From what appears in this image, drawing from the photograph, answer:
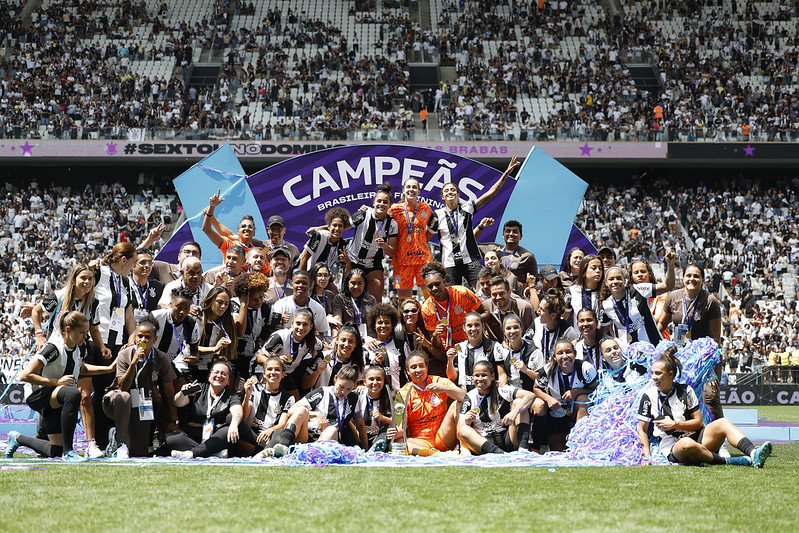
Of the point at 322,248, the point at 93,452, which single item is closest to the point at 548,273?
the point at 322,248

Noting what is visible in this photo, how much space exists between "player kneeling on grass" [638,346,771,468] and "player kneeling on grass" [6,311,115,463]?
4.22 m

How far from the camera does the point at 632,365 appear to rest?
7352 millimetres

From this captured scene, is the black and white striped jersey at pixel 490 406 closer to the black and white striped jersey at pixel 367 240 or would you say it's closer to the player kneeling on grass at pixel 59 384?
the black and white striped jersey at pixel 367 240

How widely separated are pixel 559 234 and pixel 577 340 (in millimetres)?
4006

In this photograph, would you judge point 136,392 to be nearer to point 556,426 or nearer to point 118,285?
point 118,285

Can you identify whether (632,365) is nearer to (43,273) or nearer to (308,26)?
(43,273)

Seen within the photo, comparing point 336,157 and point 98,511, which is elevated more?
point 336,157

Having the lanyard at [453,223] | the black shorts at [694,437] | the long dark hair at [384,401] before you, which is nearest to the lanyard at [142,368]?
the long dark hair at [384,401]

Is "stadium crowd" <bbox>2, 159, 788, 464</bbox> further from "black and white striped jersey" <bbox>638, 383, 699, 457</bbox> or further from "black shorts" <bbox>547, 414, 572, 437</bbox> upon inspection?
"black and white striped jersey" <bbox>638, 383, 699, 457</bbox>

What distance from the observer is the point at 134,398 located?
6.91 m

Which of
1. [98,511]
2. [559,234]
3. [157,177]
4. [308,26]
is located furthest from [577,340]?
[308,26]

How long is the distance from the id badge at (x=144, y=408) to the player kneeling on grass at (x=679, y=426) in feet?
12.7

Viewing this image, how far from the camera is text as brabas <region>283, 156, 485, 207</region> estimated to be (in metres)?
11.8

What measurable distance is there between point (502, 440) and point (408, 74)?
2596 centimetres
